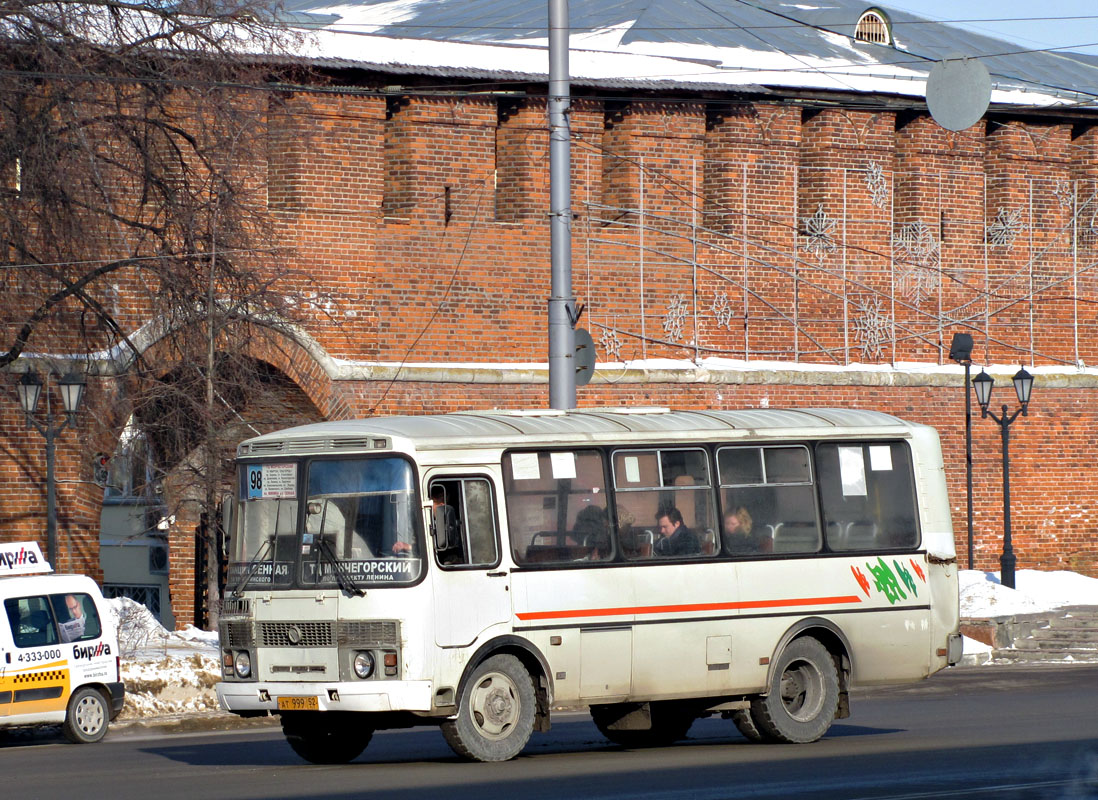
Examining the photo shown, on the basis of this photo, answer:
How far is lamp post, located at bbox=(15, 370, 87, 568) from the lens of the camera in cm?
2045

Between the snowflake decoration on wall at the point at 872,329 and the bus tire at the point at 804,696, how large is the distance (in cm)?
1445

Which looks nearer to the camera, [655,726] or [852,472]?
[852,472]

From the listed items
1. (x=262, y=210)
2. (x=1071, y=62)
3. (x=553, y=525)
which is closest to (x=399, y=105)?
(x=262, y=210)

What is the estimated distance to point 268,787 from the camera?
37.9ft

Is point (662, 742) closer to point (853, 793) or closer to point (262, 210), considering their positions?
point (853, 793)

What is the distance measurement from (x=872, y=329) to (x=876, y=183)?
220 centimetres

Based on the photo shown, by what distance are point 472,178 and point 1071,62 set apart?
57.0 feet

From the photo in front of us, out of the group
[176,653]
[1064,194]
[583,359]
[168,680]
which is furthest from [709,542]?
[1064,194]

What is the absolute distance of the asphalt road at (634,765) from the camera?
36.7 feet

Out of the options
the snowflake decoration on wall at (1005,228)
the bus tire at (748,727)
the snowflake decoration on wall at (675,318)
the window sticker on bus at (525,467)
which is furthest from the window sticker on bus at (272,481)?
the snowflake decoration on wall at (1005,228)

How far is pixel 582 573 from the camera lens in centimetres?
1338

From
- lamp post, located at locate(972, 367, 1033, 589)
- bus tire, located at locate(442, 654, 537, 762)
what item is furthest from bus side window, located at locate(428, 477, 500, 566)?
lamp post, located at locate(972, 367, 1033, 589)

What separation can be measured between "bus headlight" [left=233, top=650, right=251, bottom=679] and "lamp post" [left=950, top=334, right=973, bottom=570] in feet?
53.4

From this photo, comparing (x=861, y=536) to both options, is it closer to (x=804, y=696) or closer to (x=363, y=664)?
(x=804, y=696)
